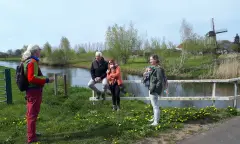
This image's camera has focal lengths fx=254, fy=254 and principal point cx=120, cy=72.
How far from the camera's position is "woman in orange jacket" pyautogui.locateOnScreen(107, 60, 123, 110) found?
803 centimetres

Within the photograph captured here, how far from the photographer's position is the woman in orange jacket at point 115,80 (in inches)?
316

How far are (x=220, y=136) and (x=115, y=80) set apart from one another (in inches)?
146

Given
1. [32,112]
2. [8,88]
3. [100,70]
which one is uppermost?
[100,70]

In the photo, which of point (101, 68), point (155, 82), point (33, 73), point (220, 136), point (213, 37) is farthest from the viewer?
point (213, 37)

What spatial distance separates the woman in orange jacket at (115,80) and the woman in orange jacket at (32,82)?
10.0 ft

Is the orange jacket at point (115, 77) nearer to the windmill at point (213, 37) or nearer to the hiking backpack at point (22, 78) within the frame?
the hiking backpack at point (22, 78)

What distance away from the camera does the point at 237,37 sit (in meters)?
71.8

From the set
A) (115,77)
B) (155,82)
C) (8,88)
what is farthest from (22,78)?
(8,88)

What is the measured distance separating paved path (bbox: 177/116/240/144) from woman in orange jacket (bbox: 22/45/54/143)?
3.00m

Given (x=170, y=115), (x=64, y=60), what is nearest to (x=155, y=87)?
(x=170, y=115)

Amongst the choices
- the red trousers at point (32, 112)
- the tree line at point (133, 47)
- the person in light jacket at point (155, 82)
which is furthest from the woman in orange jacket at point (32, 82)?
the tree line at point (133, 47)

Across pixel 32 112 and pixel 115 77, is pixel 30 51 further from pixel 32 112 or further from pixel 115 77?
pixel 115 77

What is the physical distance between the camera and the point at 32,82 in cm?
500

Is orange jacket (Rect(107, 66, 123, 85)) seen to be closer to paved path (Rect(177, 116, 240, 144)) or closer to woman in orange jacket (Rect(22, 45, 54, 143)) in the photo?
woman in orange jacket (Rect(22, 45, 54, 143))
